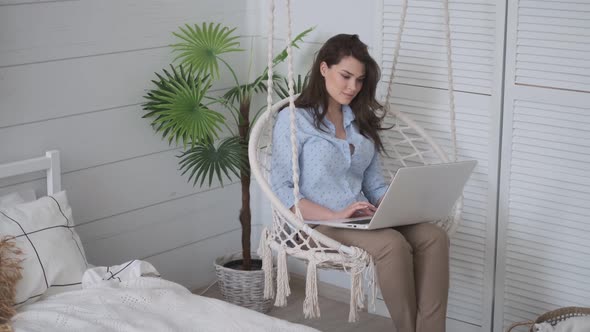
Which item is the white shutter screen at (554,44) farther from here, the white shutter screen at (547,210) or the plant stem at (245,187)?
the plant stem at (245,187)

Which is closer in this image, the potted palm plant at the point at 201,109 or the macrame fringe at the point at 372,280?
the macrame fringe at the point at 372,280

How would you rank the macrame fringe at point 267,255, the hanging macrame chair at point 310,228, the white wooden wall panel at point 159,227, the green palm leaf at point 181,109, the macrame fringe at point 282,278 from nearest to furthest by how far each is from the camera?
the hanging macrame chair at point 310,228, the macrame fringe at point 282,278, the macrame fringe at point 267,255, the green palm leaf at point 181,109, the white wooden wall panel at point 159,227

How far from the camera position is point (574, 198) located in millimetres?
3242

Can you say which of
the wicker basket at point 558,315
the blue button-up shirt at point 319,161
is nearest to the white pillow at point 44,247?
the blue button-up shirt at point 319,161

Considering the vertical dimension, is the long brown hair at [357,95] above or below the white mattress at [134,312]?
above

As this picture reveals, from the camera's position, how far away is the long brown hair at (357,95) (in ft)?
10.7

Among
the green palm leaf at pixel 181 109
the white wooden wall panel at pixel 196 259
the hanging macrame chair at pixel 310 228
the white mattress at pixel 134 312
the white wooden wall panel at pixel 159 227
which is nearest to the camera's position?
the white mattress at pixel 134 312

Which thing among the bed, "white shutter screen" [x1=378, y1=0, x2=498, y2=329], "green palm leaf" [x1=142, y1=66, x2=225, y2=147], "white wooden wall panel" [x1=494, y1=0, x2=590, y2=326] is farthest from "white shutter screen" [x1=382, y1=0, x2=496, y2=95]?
the bed

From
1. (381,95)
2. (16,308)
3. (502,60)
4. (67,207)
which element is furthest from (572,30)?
(16,308)

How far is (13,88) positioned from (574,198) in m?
1.97

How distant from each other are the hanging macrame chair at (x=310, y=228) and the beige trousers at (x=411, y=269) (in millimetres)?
59

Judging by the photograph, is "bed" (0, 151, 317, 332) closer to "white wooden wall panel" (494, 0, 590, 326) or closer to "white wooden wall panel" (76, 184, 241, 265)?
"white wooden wall panel" (76, 184, 241, 265)

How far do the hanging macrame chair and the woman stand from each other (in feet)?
0.22

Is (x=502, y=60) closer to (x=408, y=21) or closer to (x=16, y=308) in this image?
(x=408, y=21)
